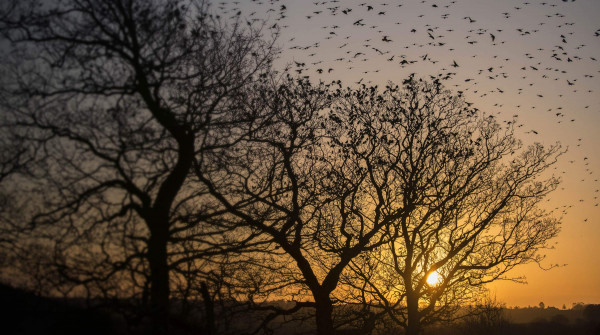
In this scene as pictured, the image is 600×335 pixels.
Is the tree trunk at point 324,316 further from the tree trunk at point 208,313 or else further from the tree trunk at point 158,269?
the tree trunk at point 158,269

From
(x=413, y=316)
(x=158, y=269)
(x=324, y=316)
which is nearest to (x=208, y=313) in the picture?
(x=158, y=269)

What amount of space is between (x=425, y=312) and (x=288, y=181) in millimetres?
11207

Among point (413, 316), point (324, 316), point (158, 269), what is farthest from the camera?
point (413, 316)

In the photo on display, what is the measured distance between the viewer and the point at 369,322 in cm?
1995

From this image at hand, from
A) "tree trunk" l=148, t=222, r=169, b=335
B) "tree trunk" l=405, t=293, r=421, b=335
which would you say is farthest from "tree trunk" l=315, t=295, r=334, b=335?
"tree trunk" l=148, t=222, r=169, b=335

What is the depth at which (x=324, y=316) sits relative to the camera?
18.8 meters

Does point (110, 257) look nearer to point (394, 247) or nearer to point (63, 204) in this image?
point (63, 204)

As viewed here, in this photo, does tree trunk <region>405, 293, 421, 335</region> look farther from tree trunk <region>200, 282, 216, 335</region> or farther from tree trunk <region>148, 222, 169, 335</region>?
tree trunk <region>148, 222, 169, 335</region>

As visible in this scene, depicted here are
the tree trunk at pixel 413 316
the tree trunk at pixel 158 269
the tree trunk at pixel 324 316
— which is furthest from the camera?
the tree trunk at pixel 413 316

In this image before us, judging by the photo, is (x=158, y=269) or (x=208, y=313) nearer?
(x=208, y=313)

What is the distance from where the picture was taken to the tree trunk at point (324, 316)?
18297mm

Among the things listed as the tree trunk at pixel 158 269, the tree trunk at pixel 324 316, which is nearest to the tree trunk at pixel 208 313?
the tree trunk at pixel 158 269

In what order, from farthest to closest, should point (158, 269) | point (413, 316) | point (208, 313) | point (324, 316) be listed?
point (413, 316), point (324, 316), point (158, 269), point (208, 313)

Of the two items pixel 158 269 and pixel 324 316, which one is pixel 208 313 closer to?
pixel 158 269
